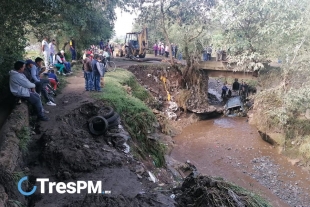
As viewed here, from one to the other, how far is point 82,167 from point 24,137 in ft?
5.03

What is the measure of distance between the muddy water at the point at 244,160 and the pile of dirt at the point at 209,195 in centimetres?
540

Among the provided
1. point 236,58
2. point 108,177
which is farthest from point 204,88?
point 108,177

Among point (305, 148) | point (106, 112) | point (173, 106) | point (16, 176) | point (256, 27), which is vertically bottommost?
point (305, 148)

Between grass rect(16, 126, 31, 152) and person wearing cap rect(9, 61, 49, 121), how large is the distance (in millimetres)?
1352

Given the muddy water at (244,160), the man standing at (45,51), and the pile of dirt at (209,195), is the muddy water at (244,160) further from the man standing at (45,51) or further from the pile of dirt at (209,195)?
the man standing at (45,51)

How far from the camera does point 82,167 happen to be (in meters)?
6.23

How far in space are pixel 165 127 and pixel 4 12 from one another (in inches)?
410

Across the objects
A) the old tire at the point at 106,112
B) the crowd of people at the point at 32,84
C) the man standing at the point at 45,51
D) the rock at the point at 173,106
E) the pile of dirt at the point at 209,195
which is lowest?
the rock at the point at 173,106

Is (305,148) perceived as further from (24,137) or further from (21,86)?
(21,86)

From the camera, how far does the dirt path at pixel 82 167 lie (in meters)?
5.08

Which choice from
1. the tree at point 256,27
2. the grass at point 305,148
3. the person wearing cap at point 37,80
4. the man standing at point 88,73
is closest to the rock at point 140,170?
the person wearing cap at point 37,80

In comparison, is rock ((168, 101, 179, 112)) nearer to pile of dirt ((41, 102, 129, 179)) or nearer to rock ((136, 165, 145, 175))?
pile of dirt ((41, 102, 129, 179))

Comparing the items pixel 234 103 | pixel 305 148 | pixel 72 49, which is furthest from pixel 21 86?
pixel 234 103

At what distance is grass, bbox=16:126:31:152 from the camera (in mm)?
5893
